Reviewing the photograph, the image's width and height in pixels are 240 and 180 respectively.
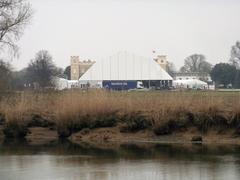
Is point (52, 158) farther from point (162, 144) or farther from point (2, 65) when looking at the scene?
point (2, 65)

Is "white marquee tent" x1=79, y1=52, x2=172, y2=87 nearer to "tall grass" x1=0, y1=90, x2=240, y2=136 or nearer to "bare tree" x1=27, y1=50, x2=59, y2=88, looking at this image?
"bare tree" x1=27, y1=50, x2=59, y2=88

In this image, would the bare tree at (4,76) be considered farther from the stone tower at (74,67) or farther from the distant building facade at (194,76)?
the stone tower at (74,67)

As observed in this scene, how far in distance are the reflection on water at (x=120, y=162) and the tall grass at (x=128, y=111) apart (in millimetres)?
4003

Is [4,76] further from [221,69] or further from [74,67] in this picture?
[74,67]

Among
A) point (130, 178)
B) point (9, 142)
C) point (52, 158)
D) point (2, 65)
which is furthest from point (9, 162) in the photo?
point (2, 65)

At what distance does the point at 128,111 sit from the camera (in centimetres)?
3703

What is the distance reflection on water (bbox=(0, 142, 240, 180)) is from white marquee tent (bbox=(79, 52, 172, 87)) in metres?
120

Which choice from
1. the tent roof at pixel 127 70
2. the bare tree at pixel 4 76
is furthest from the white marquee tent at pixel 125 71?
the bare tree at pixel 4 76

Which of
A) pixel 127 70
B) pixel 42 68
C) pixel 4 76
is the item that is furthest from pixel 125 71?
pixel 4 76

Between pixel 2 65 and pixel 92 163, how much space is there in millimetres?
33370

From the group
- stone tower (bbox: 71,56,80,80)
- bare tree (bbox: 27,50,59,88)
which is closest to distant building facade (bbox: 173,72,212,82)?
stone tower (bbox: 71,56,80,80)

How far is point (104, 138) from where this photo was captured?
35.7 meters

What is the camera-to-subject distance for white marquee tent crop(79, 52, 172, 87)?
152375 mm

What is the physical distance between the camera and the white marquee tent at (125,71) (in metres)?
152
